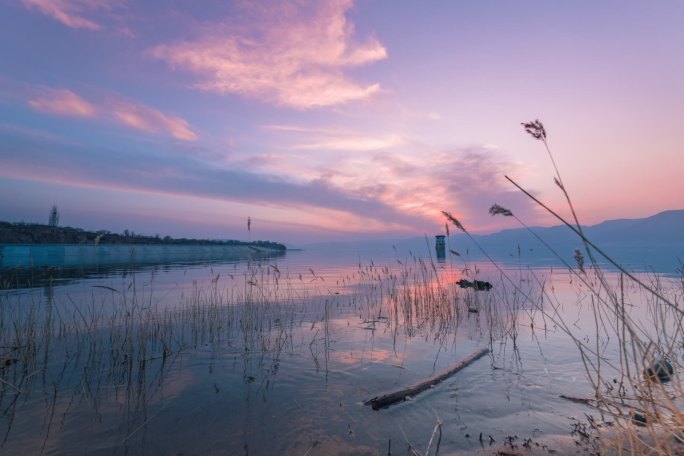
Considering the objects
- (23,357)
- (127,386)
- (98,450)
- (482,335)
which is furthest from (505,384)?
(23,357)

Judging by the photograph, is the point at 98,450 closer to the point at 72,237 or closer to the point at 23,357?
the point at 23,357

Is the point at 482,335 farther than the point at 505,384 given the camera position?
Yes

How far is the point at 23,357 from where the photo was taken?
294 inches

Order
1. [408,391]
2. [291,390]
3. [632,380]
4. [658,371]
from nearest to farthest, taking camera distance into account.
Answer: [632,380] < [658,371] < [408,391] < [291,390]

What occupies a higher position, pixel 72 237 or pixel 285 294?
pixel 72 237

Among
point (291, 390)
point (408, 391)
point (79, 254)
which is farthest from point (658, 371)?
point (79, 254)

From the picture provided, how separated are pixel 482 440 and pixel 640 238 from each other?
696 feet

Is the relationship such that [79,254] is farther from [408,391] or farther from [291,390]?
[408,391]

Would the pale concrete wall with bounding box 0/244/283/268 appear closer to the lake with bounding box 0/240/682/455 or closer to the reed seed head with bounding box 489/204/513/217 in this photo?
the lake with bounding box 0/240/682/455

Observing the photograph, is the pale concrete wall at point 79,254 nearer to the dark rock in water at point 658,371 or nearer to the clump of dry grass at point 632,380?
the clump of dry grass at point 632,380

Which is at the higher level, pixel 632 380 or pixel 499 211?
pixel 499 211

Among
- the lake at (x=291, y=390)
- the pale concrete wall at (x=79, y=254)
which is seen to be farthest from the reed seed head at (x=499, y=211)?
the pale concrete wall at (x=79, y=254)

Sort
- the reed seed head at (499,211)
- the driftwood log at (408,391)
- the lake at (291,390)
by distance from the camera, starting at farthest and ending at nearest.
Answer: the driftwood log at (408,391) < the lake at (291,390) < the reed seed head at (499,211)

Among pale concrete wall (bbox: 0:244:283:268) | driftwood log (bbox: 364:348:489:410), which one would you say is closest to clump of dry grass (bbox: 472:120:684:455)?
driftwood log (bbox: 364:348:489:410)
